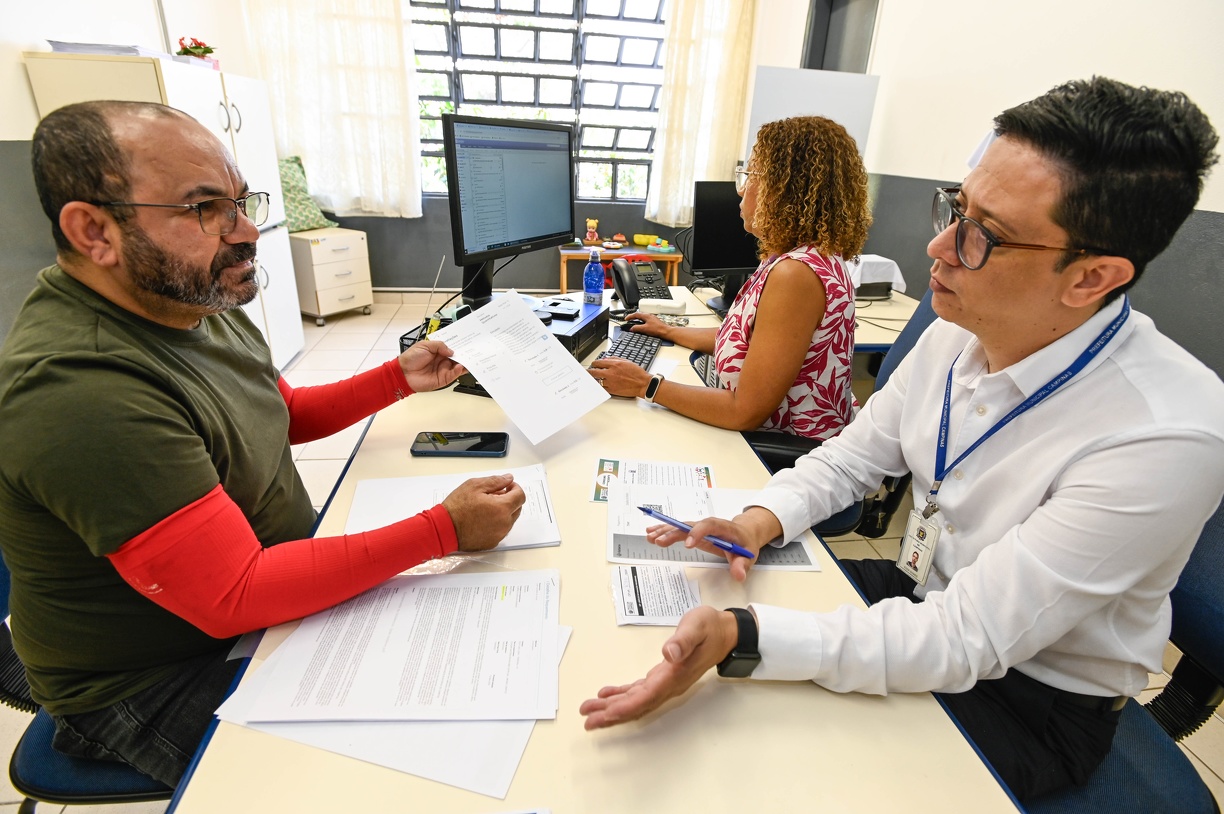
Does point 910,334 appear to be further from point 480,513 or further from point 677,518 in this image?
point 480,513

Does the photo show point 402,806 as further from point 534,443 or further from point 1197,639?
point 1197,639

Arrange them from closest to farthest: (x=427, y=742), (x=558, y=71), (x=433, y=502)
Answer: (x=427, y=742) < (x=433, y=502) < (x=558, y=71)

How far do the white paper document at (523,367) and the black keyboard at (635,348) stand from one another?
1.35 ft

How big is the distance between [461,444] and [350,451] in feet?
6.45

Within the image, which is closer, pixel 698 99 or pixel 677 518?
pixel 677 518

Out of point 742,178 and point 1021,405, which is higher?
point 742,178

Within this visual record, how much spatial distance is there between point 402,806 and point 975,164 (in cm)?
119

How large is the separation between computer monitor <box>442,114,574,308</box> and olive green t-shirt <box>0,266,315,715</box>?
78 cm

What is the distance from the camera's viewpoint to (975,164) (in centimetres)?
97

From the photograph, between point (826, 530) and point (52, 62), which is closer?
point (826, 530)

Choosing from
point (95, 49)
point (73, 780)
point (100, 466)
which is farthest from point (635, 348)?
point (95, 49)

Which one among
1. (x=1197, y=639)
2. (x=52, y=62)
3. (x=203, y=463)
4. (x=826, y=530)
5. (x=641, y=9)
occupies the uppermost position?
(x=641, y=9)

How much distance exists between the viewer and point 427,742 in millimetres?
675

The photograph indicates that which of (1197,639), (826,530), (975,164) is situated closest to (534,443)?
(826,530)
